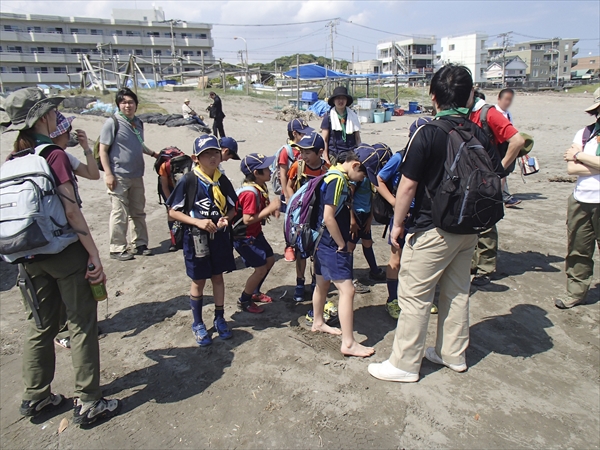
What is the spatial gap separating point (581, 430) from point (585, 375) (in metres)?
0.74

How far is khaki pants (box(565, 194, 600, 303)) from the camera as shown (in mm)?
4152

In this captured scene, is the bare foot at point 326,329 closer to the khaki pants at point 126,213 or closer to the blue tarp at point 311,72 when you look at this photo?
the khaki pants at point 126,213

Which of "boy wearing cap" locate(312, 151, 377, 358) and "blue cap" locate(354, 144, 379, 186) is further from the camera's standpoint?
"blue cap" locate(354, 144, 379, 186)

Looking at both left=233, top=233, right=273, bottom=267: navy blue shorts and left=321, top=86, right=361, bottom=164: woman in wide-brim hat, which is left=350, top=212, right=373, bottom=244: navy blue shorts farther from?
left=321, top=86, right=361, bottom=164: woman in wide-brim hat

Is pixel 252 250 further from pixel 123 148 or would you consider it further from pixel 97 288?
pixel 123 148

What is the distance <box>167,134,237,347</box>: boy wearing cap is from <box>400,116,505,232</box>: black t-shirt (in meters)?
1.55

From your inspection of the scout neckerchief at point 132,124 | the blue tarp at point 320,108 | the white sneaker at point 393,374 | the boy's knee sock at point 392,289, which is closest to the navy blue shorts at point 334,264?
the white sneaker at point 393,374

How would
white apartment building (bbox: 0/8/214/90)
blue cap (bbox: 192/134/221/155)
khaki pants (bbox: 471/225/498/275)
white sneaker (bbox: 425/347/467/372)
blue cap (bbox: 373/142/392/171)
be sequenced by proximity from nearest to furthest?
white sneaker (bbox: 425/347/467/372) → blue cap (bbox: 192/134/221/155) → blue cap (bbox: 373/142/392/171) → khaki pants (bbox: 471/225/498/275) → white apartment building (bbox: 0/8/214/90)

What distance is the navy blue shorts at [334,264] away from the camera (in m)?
3.41

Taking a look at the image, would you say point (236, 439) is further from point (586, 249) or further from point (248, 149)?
point (248, 149)

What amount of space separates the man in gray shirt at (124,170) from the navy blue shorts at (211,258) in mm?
2469

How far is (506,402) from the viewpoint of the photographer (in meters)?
3.01

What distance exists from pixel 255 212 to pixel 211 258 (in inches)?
24.5

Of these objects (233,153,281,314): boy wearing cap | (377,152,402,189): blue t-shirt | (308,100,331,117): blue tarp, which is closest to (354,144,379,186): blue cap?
(377,152,402,189): blue t-shirt
